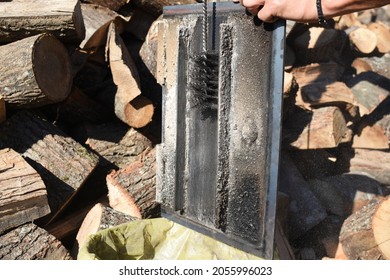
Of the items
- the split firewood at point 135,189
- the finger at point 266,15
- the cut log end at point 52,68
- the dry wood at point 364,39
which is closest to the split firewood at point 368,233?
the split firewood at point 135,189

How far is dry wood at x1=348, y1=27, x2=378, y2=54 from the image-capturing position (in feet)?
15.3

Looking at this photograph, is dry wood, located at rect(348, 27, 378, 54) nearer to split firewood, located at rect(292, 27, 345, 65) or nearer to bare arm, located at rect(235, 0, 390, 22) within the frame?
split firewood, located at rect(292, 27, 345, 65)

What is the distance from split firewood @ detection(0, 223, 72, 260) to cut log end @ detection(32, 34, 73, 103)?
0.78 metres

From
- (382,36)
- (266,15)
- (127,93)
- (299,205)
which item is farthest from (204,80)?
(382,36)

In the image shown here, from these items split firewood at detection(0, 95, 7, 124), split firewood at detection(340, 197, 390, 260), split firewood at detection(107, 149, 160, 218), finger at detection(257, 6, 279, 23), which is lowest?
split firewood at detection(340, 197, 390, 260)

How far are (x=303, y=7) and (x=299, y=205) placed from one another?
169 cm

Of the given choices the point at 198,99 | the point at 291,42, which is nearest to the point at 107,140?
the point at 198,99

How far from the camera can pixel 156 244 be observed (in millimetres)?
2965

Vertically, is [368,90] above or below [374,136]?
above

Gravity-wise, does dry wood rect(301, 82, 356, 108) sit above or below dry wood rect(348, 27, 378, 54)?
below

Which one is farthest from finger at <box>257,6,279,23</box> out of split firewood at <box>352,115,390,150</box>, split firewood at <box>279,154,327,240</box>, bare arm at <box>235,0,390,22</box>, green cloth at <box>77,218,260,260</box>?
split firewood at <box>352,115,390,150</box>

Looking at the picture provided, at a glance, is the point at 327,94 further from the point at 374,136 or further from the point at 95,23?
the point at 95,23

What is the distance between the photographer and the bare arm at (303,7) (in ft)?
7.13

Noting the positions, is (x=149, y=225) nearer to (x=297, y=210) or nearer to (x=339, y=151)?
(x=297, y=210)
